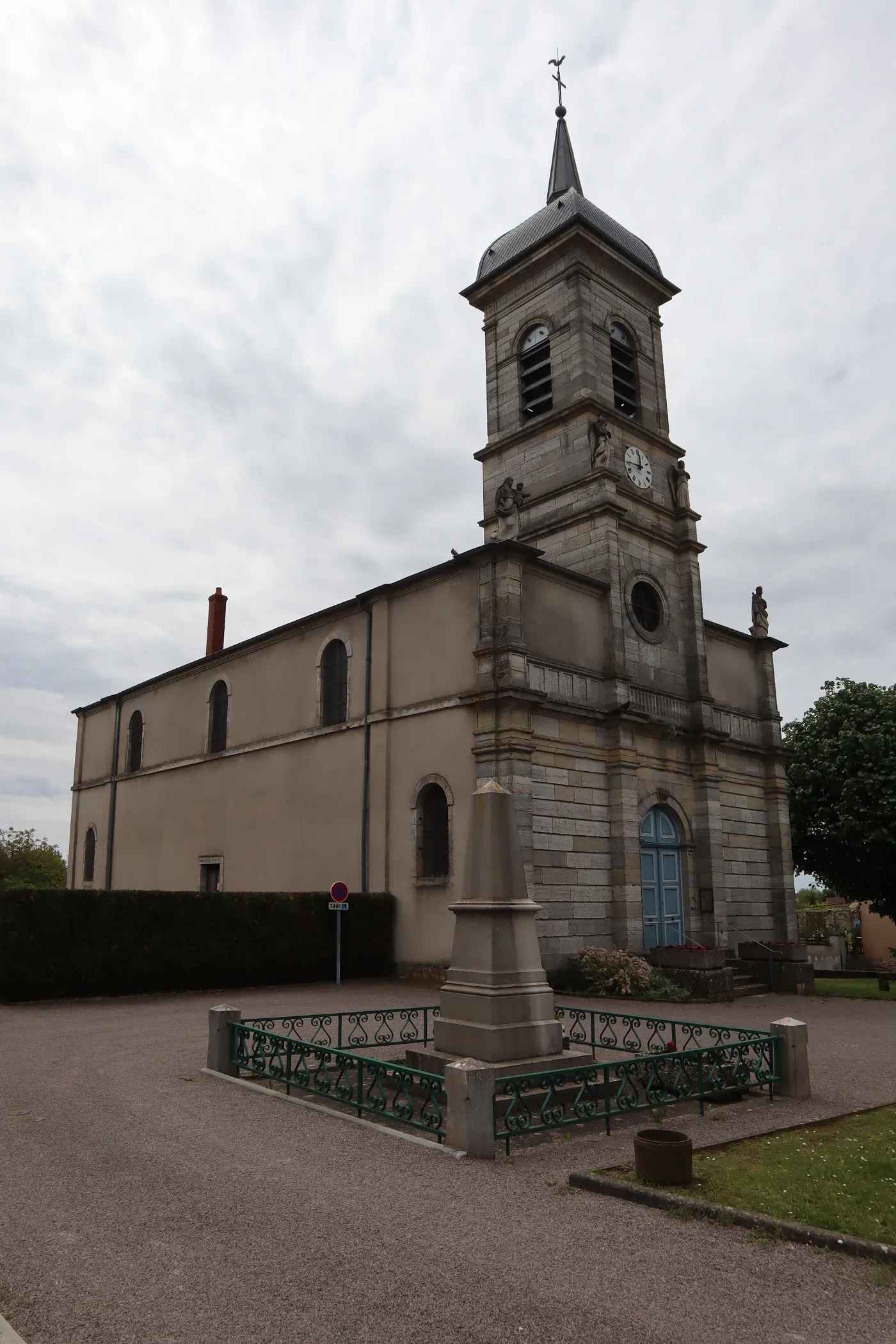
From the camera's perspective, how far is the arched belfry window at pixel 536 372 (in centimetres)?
2189

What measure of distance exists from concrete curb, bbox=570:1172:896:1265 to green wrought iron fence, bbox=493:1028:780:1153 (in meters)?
0.87

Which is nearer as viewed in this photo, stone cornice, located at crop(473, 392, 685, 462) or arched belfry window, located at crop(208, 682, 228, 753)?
stone cornice, located at crop(473, 392, 685, 462)

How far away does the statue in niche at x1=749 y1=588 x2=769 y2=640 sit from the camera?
23.2 metres

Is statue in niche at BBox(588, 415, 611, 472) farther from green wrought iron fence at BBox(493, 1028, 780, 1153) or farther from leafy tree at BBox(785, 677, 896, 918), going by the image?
green wrought iron fence at BBox(493, 1028, 780, 1153)

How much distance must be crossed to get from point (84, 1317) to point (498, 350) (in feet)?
72.7

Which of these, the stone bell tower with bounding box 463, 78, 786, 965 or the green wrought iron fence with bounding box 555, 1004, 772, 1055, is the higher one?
the stone bell tower with bounding box 463, 78, 786, 965

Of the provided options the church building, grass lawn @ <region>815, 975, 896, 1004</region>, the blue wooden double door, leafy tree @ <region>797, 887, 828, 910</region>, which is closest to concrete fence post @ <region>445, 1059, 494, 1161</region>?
the church building

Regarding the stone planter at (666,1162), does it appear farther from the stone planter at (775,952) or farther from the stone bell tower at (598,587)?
the stone planter at (775,952)

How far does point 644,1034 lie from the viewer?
38.0 ft

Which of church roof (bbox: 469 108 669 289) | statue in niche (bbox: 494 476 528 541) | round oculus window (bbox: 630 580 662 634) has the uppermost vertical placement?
church roof (bbox: 469 108 669 289)

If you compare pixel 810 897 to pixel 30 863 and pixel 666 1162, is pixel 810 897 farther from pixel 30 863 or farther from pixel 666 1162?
pixel 666 1162

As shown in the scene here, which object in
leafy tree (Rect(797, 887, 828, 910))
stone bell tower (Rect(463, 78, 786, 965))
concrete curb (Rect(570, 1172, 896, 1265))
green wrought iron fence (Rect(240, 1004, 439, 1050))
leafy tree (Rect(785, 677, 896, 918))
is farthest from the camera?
leafy tree (Rect(797, 887, 828, 910))

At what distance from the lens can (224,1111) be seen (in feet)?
24.3

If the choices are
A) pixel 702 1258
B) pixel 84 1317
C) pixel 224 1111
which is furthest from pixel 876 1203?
pixel 224 1111
